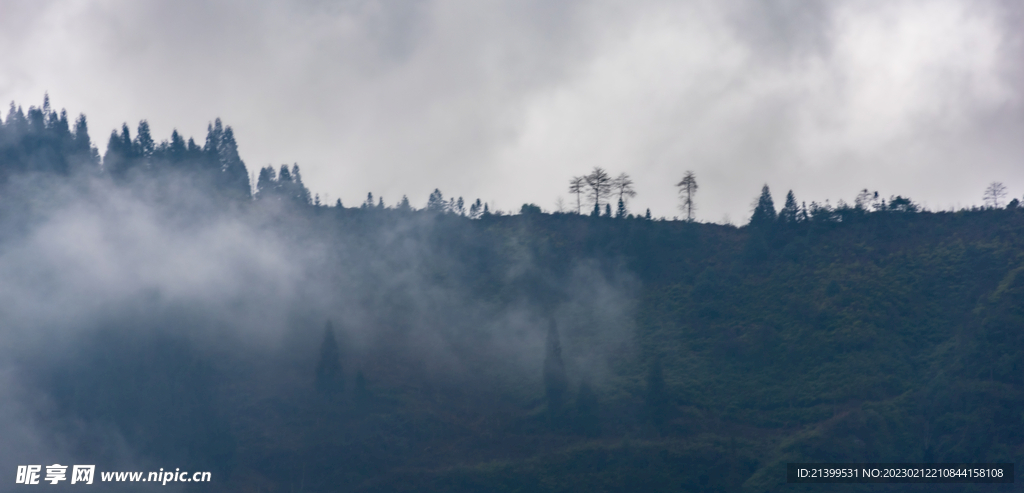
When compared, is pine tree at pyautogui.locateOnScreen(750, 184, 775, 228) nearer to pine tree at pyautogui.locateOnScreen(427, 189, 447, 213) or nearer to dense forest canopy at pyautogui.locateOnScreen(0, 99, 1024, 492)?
dense forest canopy at pyautogui.locateOnScreen(0, 99, 1024, 492)

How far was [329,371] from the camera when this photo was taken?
106000 mm

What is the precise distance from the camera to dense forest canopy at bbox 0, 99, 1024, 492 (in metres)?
91.4

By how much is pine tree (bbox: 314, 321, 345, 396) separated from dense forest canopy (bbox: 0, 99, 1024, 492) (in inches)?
10.7

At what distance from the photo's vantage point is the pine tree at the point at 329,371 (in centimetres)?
10494

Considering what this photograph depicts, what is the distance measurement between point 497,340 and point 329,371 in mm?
27280

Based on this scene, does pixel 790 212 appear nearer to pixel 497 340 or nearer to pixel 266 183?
pixel 497 340

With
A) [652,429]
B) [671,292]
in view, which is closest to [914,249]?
[671,292]

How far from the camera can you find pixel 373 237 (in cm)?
14800

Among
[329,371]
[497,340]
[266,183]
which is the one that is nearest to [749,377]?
[497,340]

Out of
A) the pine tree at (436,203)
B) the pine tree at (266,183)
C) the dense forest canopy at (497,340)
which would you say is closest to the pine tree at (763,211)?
the dense forest canopy at (497,340)

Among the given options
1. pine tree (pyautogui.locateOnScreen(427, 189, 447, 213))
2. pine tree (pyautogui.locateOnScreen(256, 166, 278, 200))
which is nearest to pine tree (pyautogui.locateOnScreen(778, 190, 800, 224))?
pine tree (pyautogui.locateOnScreen(427, 189, 447, 213))

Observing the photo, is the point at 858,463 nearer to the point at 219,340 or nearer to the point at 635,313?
the point at 635,313

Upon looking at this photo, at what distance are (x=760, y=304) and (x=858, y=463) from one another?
37.3 meters

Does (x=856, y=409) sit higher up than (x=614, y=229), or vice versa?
(x=614, y=229)
